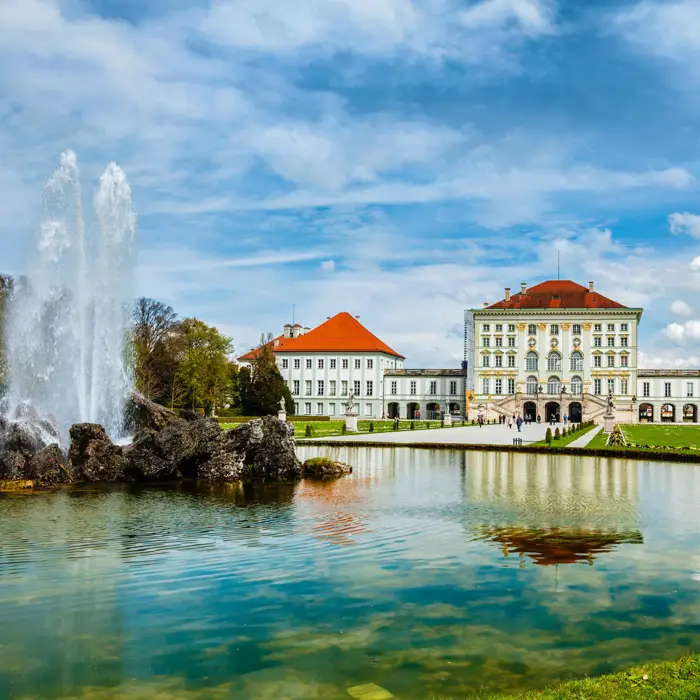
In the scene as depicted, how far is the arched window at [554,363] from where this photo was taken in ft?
263

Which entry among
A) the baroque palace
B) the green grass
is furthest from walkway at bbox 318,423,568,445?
the baroque palace

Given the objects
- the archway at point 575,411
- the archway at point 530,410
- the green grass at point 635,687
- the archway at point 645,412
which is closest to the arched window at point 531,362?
the archway at point 530,410

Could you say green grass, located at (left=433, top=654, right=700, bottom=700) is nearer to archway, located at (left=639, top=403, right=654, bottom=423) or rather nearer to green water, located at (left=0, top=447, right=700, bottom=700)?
green water, located at (left=0, top=447, right=700, bottom=700)

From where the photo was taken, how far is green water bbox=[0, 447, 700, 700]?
607cm

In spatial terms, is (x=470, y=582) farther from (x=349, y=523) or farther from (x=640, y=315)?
(x=640, y=315)

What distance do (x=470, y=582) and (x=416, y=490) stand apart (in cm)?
811

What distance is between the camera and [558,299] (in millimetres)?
81625

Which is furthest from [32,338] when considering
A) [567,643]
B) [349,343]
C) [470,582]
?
[349,343]

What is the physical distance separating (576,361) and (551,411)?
6.47 metres

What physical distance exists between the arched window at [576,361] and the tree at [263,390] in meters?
30.6

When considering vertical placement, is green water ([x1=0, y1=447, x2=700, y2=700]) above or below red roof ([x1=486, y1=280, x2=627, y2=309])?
below

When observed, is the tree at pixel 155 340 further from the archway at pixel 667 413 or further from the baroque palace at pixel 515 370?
the archway at pixel 667 413

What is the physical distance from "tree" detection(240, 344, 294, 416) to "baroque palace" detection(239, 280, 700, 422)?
47.3 ft

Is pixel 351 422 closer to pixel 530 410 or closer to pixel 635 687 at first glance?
pixel 530 410
